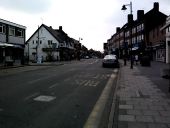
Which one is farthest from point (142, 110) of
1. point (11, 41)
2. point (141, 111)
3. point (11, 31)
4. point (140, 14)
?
point (140, 14)

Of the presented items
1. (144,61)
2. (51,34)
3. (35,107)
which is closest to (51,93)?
(35,107)

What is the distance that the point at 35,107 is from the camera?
827 cm

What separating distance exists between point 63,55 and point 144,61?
48.0 metres

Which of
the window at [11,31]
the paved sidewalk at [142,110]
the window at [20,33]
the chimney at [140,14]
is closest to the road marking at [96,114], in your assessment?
the paved sidewalk at [142,110]

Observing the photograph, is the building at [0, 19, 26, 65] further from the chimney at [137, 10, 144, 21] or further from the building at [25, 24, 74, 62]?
the chimney at [137, 10, 144, 21]

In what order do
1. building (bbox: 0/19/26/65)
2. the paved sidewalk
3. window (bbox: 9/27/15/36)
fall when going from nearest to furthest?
1. the paved sidewalk
2. building (bbox: 0/19/26/65)
3. window (bbox: 9/27/15/36)

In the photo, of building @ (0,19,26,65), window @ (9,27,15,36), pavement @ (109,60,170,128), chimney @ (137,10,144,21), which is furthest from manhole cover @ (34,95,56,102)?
chimney @ (137,10,144,21)

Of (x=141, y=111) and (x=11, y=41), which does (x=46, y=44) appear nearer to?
(x=11, y=41)

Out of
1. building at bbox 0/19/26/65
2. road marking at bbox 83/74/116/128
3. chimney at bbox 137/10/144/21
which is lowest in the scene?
road marking at bbox 83/74/116/128

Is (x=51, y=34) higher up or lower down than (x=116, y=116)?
higher up

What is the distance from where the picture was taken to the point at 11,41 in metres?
40.9

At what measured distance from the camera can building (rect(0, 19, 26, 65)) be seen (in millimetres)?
38125

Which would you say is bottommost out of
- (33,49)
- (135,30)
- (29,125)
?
(29,125)

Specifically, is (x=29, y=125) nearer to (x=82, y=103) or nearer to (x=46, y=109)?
(x=46, y=109)
